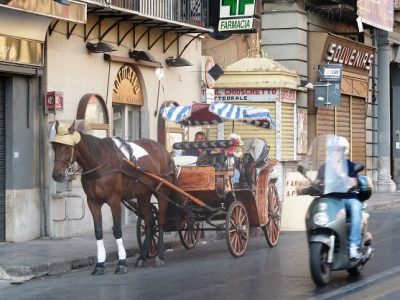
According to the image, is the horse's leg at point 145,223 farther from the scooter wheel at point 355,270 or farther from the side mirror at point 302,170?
the scooter wheel at point 355,270

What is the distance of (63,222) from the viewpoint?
17.2m

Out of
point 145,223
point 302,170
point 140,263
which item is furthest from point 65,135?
point 302,170

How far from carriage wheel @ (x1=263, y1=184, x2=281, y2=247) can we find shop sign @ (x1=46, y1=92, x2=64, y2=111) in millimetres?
4057

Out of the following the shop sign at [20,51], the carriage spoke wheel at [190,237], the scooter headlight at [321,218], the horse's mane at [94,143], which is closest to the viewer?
the scooter headlight at [321,218]

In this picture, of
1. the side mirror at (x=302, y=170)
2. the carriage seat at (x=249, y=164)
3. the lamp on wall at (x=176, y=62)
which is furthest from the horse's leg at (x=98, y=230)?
the lamp on wall at (x=176, y=62)

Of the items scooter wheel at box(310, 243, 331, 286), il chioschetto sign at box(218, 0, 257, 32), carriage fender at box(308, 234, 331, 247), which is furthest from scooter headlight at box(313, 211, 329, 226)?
il chioschetto sign at box(218, 0, 257, 32)

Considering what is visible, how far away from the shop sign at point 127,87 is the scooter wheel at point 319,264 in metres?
9.23

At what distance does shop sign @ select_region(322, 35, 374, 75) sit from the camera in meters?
29.0

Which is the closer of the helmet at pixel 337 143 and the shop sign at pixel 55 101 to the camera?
the helmet at pixel 337 143

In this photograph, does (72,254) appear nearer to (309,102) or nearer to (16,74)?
(16,74)

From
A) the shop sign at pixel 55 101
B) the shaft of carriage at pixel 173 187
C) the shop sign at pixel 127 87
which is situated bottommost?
the shaft of carriage at pixel 173 187

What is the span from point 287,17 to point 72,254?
49.2ft

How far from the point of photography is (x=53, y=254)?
48.2ft

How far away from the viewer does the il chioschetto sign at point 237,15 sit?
2297cm
